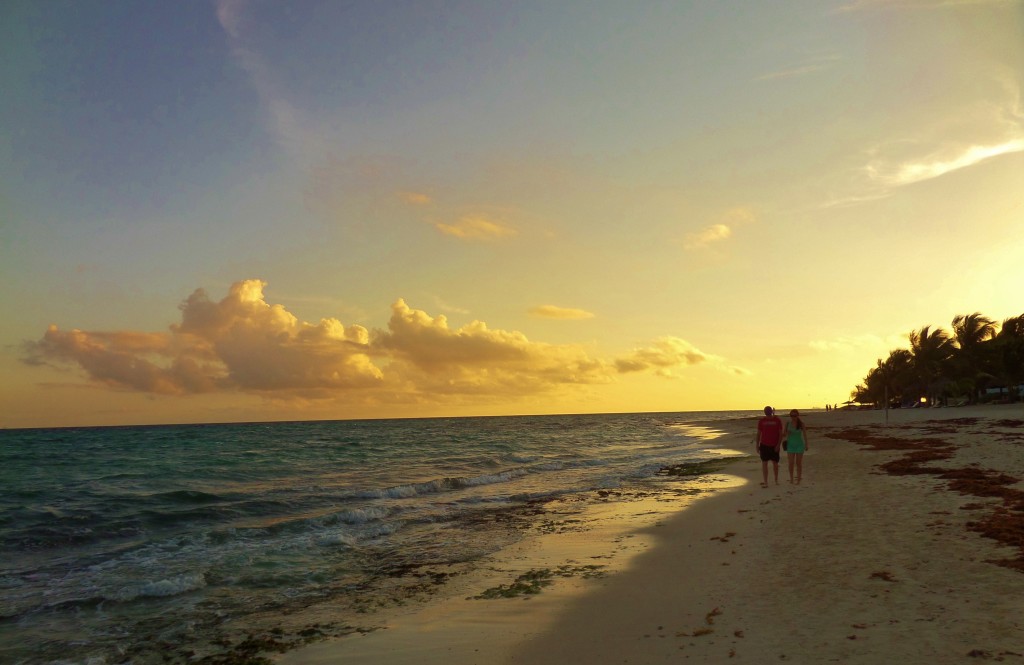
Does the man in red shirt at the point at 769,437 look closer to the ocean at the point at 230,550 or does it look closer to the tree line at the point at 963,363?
the ocean at the point at 230,550

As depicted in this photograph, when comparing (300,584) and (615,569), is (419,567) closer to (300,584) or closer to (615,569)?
(300,584)

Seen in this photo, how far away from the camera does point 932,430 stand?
1599 inches

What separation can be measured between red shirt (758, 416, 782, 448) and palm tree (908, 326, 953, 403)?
80.4 m

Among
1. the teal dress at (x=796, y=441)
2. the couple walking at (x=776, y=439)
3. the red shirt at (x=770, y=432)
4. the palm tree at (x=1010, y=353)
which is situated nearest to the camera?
the red shirt at (x=770, y=432)

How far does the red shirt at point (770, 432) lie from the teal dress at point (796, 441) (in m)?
0.39

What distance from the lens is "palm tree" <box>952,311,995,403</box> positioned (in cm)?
7700

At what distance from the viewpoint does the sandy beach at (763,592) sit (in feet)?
21.5

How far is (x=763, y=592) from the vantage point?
28.1ft

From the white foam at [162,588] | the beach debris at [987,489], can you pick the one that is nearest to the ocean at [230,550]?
the white foam at [162,588]

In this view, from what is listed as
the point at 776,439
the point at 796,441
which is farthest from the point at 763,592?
the point at 796,441

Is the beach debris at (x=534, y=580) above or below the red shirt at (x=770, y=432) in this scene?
below

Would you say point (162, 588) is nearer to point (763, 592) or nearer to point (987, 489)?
point (763, 592)

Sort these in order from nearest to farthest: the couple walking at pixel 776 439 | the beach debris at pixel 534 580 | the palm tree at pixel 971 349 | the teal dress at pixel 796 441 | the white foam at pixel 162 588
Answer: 1. the beach debris at pixel 534 580
2. the white foam at pixel 162 588
3. the couple walking at pixel 776 439
4. the teal dress at pixel 796 441
5. the palm tree at pixel 971 349

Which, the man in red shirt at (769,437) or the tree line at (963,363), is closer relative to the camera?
the man in red shirt at (769,437)
